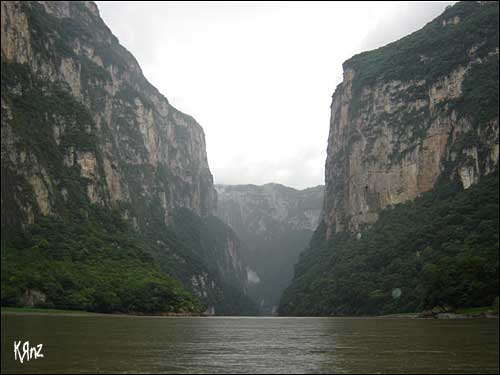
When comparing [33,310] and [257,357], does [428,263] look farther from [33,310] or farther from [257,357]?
[257,357]

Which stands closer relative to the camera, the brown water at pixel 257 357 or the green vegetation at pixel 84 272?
the brown water at pixel 257 357

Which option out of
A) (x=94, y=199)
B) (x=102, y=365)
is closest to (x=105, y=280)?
(x=94, y=199)

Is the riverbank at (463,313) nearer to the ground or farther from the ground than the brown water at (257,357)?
nearer to the ground

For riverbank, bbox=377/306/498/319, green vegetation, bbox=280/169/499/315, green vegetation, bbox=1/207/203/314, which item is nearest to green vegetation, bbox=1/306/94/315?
green vegetation, bbox=1/207/203/314

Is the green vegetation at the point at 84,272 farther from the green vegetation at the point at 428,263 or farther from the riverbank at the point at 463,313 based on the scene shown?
the riverbank at the point at 463,313

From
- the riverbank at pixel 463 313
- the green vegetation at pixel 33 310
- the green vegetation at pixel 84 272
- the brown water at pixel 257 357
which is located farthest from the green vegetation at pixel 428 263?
the green vegetation at pixel 33 310

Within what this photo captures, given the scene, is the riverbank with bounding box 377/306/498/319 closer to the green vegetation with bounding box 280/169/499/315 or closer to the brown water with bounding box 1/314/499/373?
the green vegetation with bounding box 280/169/499/315

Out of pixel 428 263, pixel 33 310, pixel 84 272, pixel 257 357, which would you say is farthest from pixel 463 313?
pixel 84 272

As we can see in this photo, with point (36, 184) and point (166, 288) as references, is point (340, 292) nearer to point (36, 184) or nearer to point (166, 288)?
point (166, 288)
